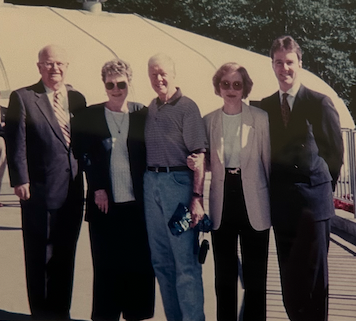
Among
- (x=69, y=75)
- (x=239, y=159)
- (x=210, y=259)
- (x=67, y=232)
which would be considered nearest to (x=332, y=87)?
(x=239, y=159)

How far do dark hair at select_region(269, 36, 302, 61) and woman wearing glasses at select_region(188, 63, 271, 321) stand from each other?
0.26 meters

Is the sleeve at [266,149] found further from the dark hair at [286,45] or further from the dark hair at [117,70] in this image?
the dark hair at [117,70]

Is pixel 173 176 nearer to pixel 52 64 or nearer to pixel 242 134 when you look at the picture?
pixel 242 134

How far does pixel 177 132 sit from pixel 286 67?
811 millimetres

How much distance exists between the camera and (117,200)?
4000mm

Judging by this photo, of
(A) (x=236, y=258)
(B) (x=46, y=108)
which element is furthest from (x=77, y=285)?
(B) (x=46, y=108)

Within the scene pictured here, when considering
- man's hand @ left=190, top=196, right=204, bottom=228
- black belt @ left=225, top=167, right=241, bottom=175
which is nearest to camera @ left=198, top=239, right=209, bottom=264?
man's hand @ left=190, top=196, right=204, bottom=228

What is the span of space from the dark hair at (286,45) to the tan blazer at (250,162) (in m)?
0.41

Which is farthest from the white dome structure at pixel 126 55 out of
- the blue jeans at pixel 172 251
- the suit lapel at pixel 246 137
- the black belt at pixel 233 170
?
the blue jeans at pixel 172 251

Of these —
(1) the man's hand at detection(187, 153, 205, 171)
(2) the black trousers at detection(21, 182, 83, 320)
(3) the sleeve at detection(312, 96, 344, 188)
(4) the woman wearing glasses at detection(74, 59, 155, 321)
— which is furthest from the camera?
(2) the black trousers at detection(21, 182, 83, 320)

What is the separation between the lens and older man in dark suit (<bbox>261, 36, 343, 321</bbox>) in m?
3.74

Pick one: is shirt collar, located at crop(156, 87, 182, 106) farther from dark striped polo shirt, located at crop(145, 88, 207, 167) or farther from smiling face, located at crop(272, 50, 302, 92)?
smiling face, located at crop(272, 50, 302, 92)

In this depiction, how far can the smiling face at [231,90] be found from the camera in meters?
3.81

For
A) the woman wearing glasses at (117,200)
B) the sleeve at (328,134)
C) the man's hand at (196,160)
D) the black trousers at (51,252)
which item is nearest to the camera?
the sleeve at (328,134)
